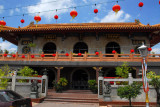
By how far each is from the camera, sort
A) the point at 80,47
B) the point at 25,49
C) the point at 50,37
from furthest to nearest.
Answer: the point at 25,49, the point at 80,47, the point at 50,37

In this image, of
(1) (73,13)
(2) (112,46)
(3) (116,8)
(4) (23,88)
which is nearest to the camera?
(4) (23,88)

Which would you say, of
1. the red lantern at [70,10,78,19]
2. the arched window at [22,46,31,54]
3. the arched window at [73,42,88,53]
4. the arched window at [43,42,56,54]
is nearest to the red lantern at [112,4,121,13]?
the red lantern at [70,10,78,19]

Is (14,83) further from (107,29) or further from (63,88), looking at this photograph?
(107,29)

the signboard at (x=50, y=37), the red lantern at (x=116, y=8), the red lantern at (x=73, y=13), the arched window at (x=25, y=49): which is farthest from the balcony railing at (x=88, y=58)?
the red lantern at (x=116, y=8)

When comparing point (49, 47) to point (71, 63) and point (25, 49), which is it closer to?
point (25, 49)

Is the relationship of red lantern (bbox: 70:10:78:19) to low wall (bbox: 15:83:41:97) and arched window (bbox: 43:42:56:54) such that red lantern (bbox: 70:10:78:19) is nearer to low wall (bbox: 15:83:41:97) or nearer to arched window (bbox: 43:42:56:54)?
arched window (bbox: 43:42:56:54)

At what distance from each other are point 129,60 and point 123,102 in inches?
202

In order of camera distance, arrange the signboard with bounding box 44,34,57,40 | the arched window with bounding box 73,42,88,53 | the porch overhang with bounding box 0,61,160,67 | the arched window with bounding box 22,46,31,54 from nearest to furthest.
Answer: the porch overhang with bounding box 0,61,160,67, the signboard with bounding box 44,34,57,40, the arched window with bounding box 73,42,88,53, the arched window with bounding box 22,46,31,54

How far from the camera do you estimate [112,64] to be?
1281 centimetres

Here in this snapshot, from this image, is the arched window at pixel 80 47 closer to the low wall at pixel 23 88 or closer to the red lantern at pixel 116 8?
the red lantern at pixel 116 8

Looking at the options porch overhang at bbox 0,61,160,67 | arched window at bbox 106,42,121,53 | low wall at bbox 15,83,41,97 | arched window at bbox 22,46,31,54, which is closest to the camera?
low wall at bbox 15,83,41,97

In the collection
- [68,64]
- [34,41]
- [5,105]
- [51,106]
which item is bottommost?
[51,106]

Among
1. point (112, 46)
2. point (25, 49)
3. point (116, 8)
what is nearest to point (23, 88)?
point (25, 49)

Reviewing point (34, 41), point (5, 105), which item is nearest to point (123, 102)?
point (5, 105)
